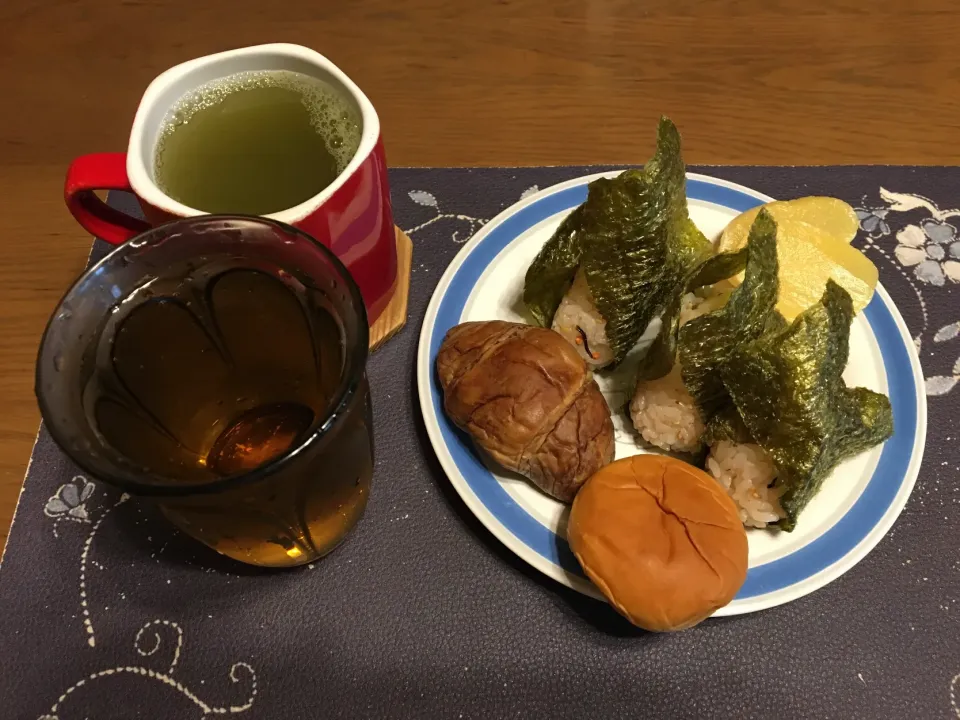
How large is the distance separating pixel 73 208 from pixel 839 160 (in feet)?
3.74

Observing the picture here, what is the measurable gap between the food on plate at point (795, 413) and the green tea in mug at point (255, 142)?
1.66 ft

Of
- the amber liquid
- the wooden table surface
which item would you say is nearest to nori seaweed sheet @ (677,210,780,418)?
the amber liquid

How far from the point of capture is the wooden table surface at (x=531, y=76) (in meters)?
1.17

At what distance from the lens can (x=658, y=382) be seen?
0.85 m

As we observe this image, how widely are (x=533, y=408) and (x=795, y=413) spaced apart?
10.8 inches

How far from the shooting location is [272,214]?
2.27ft

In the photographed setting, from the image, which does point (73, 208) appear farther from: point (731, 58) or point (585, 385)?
point (731, 58)

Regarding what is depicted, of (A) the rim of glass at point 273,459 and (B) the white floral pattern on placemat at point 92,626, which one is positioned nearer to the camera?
(A) the rim of glass at point 273,459

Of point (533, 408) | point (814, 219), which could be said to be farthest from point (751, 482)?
point (814, 219)

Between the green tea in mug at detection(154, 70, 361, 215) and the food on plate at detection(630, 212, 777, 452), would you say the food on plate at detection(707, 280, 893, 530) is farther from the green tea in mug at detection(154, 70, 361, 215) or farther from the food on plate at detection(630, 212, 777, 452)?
the green tea in mug at detection(154, 70, 361, 215)

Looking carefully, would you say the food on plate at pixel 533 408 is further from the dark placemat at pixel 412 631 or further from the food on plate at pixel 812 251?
the food on plate at pixel 812 251

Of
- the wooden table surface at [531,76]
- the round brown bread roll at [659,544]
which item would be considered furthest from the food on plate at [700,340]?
the wooden table surface at [531,76]

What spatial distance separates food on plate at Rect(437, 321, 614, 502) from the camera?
0.77 metres

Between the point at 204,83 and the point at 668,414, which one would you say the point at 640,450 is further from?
the point at 204,83
